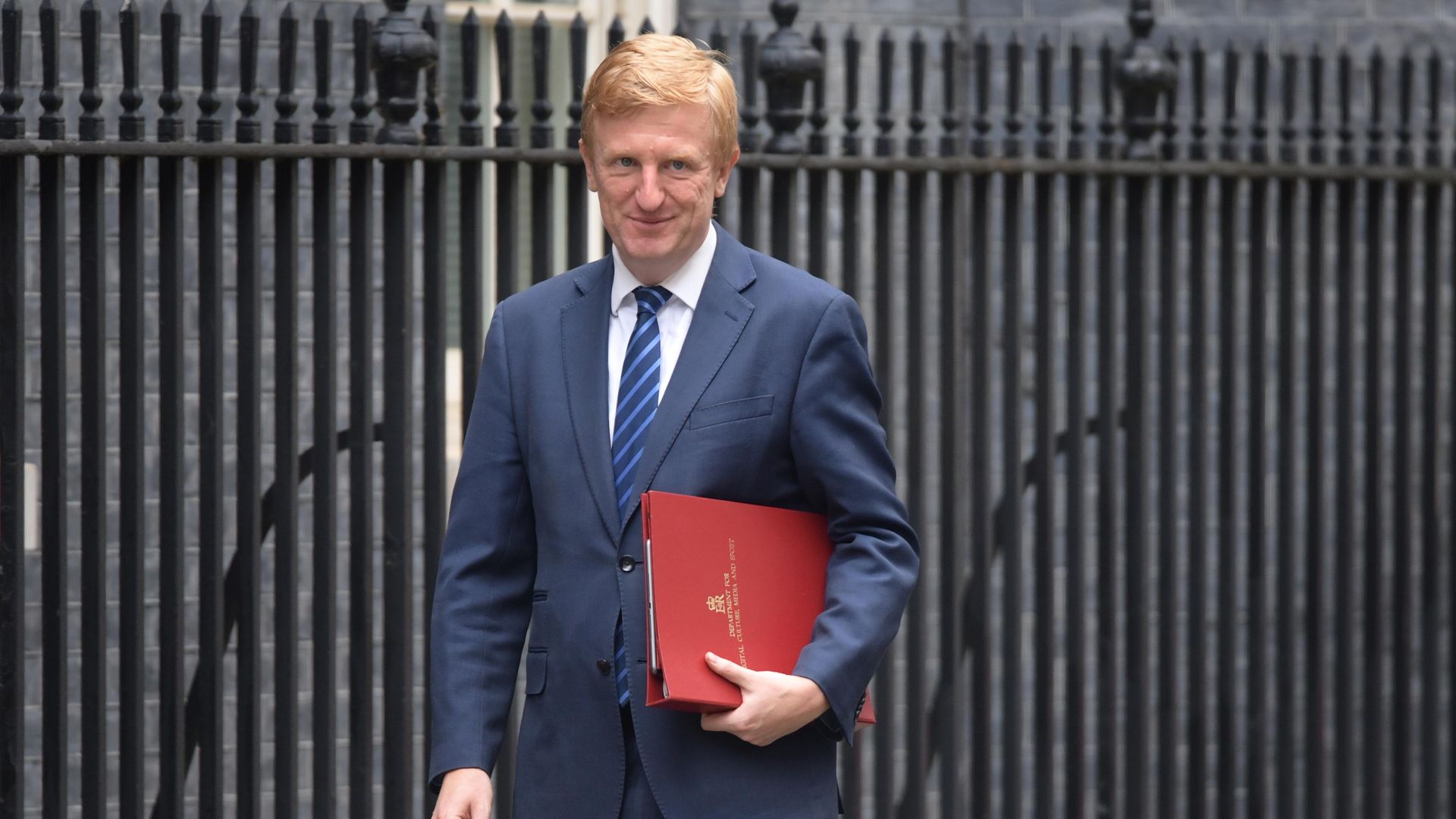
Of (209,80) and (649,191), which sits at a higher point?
(209,80)

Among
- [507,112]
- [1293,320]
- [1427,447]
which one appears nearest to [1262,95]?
[1293,320]

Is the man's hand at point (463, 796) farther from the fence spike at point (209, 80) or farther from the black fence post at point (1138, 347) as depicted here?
the black fence post at point (1138, 347)

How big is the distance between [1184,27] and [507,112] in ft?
11.3

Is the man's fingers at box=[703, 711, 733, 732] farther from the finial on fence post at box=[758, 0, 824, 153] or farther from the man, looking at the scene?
the finial on fence post at box=[758, 0, 824, 153]

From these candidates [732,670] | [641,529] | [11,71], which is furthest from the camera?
[11,71]

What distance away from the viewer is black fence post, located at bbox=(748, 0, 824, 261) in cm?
400

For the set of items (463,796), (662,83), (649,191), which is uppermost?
(662,83)

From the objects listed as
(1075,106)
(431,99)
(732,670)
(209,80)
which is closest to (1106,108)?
(1075,106)

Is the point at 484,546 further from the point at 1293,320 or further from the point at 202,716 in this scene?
the point at 1293,320

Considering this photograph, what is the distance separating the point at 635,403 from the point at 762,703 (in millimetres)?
472

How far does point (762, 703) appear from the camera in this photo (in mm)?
2252

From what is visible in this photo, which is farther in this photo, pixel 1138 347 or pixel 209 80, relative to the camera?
pixel 1138 347

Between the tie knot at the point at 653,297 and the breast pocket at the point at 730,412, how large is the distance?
7.2 inches

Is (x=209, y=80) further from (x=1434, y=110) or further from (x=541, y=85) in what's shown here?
(x=1434, y=110)
